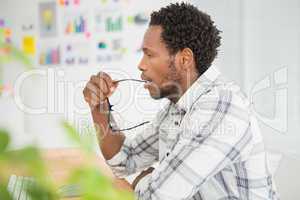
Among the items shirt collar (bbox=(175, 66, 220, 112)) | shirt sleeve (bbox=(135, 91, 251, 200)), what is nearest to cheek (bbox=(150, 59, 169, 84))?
shirt collar (bbox=(175, 66, 220, 112))

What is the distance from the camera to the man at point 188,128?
1.04 m

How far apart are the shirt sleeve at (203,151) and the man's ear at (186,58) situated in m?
0.25

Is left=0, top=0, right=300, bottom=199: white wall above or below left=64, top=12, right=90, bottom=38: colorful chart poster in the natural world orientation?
below

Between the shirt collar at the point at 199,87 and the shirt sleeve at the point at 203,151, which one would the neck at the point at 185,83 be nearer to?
the shirt collar at the point at 199,87

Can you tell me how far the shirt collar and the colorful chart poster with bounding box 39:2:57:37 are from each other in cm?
210

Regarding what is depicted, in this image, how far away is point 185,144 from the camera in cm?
106

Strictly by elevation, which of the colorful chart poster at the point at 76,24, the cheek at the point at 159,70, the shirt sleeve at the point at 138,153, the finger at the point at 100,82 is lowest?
the shirt sleeve at the point at 138,153

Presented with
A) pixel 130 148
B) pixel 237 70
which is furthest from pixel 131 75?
pixel 130 148

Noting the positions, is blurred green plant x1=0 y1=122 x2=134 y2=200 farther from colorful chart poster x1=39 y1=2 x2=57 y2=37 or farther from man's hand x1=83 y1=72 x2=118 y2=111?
colorful chart poster x1=39 y1=2 x2=57 y2=37

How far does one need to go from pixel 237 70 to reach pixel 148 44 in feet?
4.85

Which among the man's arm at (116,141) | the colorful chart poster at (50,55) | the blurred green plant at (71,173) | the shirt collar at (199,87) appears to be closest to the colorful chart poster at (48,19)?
the colorful chart poster at (50,55)

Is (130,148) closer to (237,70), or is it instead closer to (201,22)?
(201,22)

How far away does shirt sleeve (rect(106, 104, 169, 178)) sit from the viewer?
1479 mm

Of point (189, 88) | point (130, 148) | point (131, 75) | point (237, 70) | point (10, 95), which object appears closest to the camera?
point (189, 88)
